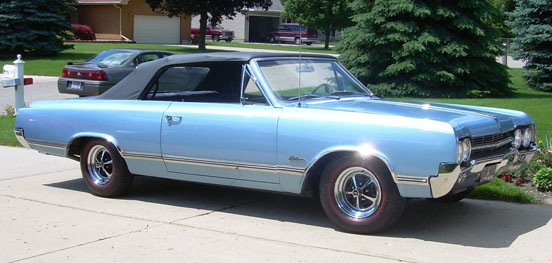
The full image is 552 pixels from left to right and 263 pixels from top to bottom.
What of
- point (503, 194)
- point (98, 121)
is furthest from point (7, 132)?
point (503, 194)

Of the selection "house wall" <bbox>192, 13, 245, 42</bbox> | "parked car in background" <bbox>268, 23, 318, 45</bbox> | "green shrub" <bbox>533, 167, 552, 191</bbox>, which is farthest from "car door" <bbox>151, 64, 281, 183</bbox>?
"house wall" <bbox>192, 13, 245, 42</bbox>

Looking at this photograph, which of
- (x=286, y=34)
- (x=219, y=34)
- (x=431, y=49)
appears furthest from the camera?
(x=219, y=34)

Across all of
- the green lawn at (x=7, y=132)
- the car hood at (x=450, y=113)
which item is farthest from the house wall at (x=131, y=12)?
the car hood at (x=450, y=113)

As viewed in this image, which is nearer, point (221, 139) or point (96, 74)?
point (221, 139)

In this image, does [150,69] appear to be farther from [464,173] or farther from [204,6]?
[204,6]

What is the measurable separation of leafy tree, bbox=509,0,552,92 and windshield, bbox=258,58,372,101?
14.4 m

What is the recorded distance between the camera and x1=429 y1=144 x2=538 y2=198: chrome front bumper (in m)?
5.23

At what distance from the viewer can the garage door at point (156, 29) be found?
164 ft

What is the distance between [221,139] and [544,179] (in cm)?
345

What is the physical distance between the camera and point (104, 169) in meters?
7.24

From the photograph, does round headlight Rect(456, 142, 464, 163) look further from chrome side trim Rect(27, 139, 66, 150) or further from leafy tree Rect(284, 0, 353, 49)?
leafy tree Rect(284, 0, 353, 49)

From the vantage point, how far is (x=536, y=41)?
20.2 m

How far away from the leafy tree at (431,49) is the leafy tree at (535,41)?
2.74 metres

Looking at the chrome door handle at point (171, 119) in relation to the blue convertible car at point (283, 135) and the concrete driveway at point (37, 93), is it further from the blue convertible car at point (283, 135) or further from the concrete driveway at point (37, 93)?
the concrete driveway at point (37, 93)
